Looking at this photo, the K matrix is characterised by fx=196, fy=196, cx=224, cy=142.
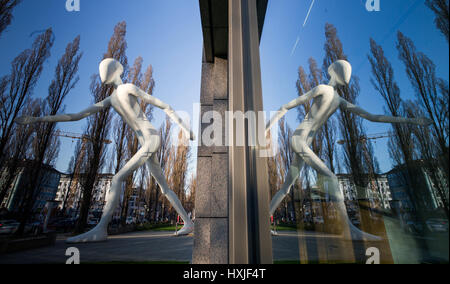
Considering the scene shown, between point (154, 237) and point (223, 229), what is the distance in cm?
87

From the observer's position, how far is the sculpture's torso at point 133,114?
1982mm

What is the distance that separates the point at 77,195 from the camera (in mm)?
1605

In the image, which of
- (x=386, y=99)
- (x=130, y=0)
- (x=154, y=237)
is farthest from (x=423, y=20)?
(x=130, y=0)

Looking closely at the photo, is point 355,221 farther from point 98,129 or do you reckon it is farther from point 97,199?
point 98,129

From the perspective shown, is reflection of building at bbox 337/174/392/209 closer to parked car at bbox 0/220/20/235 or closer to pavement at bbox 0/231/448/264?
pavement at bbox 0/231/448/264

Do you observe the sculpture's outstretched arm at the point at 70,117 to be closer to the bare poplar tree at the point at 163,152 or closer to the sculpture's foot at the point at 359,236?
the bare poplar tree at the point at 163,152

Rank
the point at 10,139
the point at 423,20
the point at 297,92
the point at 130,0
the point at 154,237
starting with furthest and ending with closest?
the point at 130,0
the point at 154,237
the point at 10,139
the point at 297,92
the point at 423,20

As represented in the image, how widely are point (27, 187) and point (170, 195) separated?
1.16 m

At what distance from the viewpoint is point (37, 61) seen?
179 centimetres

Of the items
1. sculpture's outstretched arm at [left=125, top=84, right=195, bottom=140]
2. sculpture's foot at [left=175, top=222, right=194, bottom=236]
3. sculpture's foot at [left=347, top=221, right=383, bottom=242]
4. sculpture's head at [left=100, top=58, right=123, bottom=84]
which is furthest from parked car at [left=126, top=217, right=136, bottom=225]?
sculpture's foot at [left=347, top=221, right=383, bottom=242]

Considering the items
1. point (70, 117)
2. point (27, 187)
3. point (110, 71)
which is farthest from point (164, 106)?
point (27, 187)

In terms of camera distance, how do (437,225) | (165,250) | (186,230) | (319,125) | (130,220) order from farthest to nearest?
(186,230) < (165,250) < (130,220) < (319,125) < (437,225)

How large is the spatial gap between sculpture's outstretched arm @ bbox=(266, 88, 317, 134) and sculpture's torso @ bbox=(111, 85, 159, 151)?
50.0 inches
